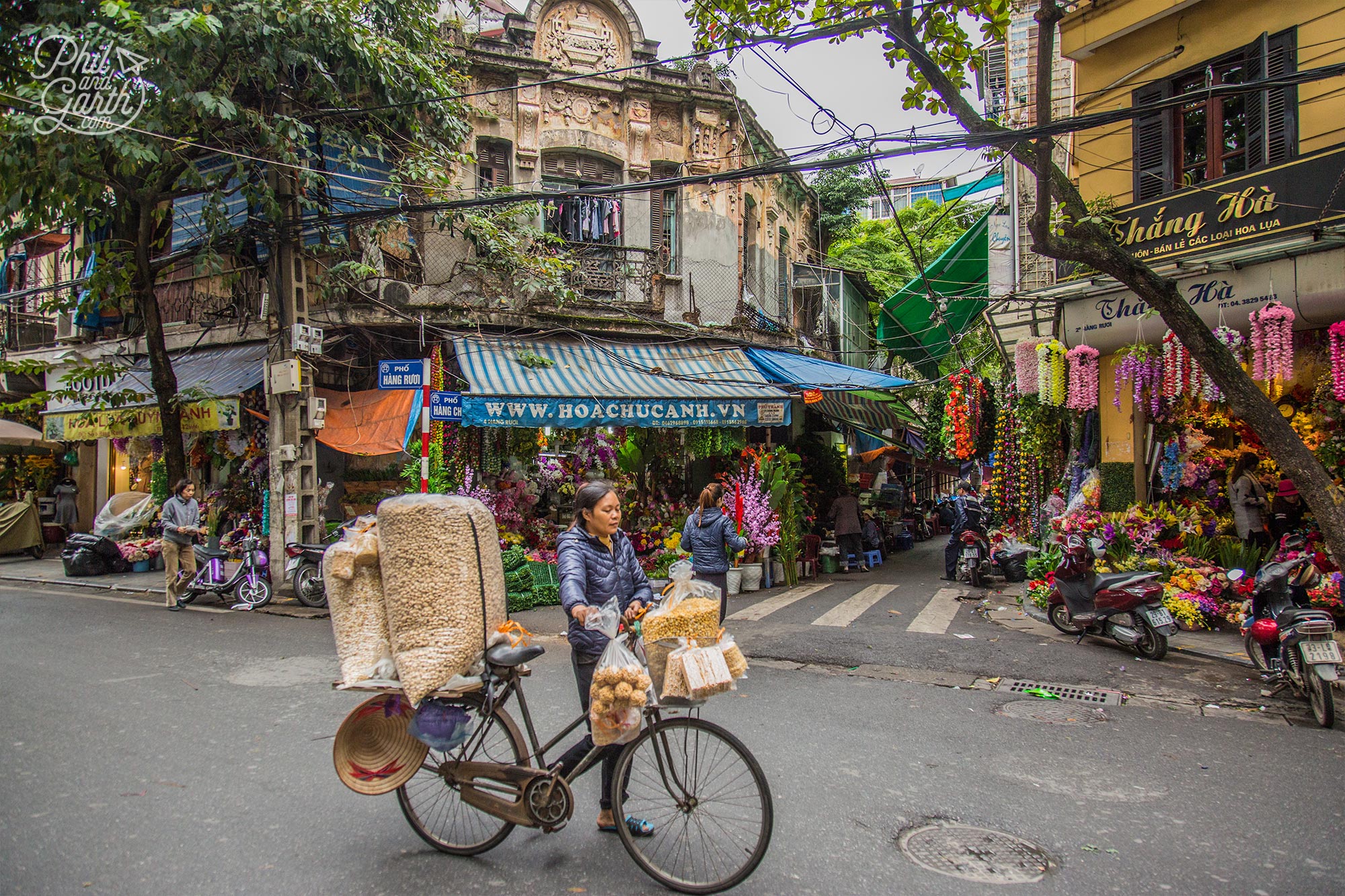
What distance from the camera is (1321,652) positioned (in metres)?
5.55

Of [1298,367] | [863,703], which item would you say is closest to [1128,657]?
[863,703]

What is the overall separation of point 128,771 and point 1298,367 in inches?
442

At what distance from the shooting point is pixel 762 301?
1694 cm

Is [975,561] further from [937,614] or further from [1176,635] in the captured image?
[1176,635]

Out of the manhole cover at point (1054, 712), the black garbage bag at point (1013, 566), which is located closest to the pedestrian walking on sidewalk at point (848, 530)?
the black garbage bag at point (1013, 566)


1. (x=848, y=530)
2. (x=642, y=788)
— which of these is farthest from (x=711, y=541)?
(x=848, y=530)

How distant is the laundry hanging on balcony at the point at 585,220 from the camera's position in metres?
14.2

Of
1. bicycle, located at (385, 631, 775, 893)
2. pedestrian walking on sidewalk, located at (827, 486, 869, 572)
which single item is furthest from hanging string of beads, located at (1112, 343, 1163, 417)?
bicycle, located at (385, 631, 775, 893)

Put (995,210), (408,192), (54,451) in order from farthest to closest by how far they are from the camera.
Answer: (54,451)
(995,210)
(408,192)

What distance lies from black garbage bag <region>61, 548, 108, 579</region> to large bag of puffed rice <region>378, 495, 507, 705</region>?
13.9 metres

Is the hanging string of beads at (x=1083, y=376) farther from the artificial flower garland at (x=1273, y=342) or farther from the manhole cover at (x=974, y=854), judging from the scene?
the manhole cover at (x=974, y=854)

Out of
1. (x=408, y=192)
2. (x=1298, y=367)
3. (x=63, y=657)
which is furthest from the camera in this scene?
(x=408, y=192)

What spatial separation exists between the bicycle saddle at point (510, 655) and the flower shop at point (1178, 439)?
754cm

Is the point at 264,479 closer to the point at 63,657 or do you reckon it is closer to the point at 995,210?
the point at 63,657
